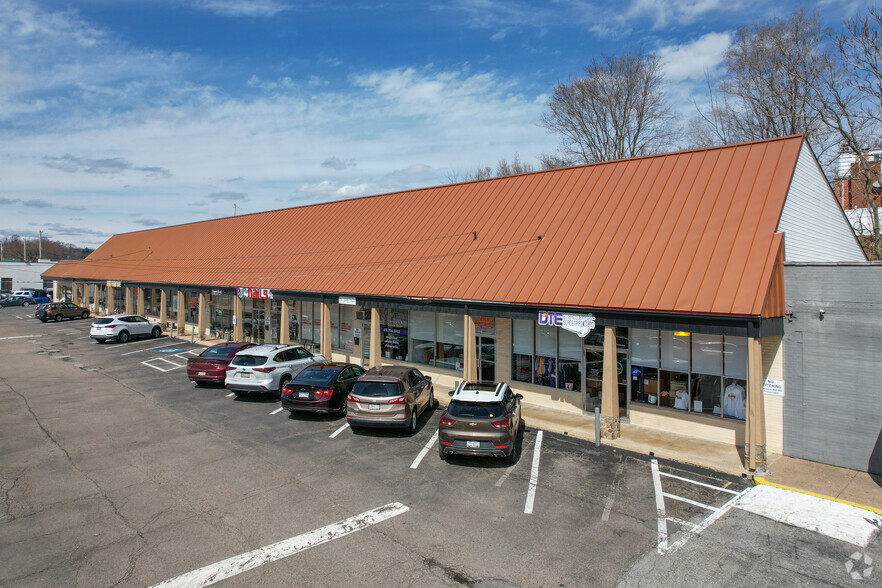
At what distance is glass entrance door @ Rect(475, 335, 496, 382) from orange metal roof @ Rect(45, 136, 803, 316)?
2.18 meters

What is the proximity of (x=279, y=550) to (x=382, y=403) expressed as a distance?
18.5 ft

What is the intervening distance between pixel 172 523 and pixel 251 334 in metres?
22.9

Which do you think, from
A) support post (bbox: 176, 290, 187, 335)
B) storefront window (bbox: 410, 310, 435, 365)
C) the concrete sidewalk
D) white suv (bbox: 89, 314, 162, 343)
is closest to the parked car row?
the concrete sidewalk

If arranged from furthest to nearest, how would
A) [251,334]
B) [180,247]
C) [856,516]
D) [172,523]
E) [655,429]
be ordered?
[180,247] < [251,334] < [655,429] < [856,516] < [172,523]

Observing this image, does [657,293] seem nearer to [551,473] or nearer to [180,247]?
[551,473]

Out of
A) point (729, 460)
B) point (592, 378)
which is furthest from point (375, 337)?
point (729, 460)

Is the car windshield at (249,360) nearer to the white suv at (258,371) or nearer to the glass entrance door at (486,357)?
the white suv at (258,371)

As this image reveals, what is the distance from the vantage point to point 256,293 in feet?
84.5

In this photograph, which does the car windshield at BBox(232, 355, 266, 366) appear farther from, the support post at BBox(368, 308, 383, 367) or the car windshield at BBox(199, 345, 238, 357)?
the support post at BBox(368, 308, 383, 367)

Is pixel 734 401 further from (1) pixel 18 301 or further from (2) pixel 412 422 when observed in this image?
(1) pixel 18 301

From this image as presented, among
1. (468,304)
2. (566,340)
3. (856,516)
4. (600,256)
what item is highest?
(600,256)

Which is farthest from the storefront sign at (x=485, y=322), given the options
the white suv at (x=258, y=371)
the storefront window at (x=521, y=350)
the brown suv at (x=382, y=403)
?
the white suv at (x=258, y=371)

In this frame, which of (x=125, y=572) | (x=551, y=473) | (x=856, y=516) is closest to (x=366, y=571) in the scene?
(x=125, y=572)

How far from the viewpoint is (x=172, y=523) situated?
848 centimetres
